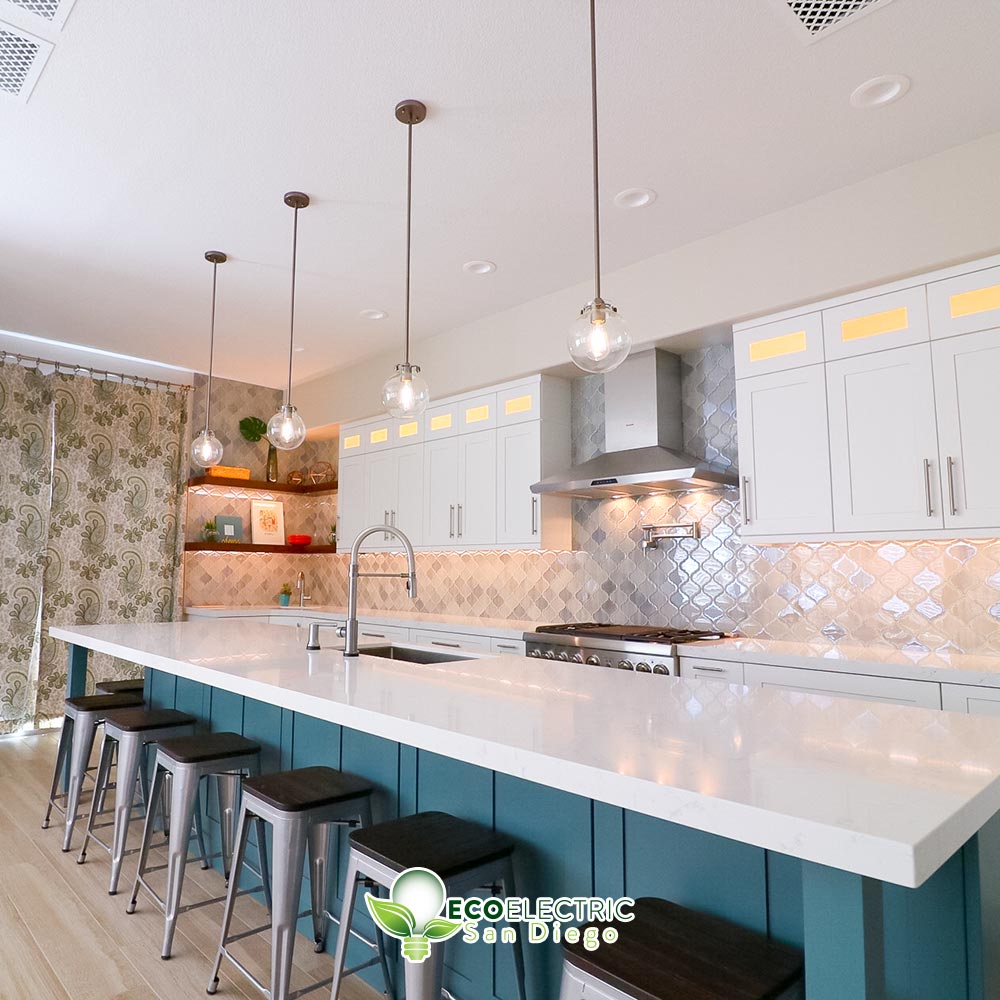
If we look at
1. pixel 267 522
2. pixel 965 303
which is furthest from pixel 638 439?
pixel 267 522

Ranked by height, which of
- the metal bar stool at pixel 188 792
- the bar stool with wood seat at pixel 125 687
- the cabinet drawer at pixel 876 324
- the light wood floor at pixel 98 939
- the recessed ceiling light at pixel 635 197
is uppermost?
the recessed ceiling light at pixel 635 197

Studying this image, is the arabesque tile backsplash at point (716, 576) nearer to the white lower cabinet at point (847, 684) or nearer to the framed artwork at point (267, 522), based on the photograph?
the white lower cabinet at point (847, 684)

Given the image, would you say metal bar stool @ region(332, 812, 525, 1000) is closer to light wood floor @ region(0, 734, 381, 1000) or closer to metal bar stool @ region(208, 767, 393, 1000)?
metal bar stool @ region(208, 767, 393, 1000)

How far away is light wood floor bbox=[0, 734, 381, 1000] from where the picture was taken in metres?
2.14

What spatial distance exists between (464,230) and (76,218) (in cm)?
186

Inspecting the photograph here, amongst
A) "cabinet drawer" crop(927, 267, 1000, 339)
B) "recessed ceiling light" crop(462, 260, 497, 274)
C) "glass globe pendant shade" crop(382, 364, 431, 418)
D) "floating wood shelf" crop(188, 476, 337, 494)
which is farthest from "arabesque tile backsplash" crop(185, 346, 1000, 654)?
"glass globe pendant shade" crop(382, 364, 431, 418)


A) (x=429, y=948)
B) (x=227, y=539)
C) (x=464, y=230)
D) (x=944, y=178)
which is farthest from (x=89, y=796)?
(x=944, y=178)

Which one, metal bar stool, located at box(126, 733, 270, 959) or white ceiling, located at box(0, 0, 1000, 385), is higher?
white ceiling, located at box(0, 0, 1000, 385)

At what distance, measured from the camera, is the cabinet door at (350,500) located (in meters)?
5.98

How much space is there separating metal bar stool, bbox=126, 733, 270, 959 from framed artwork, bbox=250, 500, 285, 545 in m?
3.90

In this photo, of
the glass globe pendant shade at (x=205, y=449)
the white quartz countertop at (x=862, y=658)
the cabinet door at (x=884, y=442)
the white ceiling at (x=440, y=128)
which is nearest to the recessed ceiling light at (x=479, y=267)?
the white ceiling at (x=440, y=128)

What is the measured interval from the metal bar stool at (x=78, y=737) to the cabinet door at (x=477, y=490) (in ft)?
7.30

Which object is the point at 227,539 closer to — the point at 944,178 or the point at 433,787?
the point at 433,787

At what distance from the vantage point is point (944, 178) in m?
2.94
